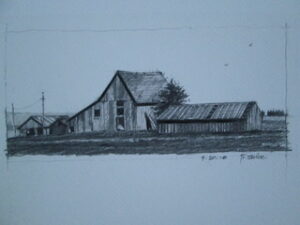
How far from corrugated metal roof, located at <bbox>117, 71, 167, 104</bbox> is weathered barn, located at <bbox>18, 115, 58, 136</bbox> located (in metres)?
0.46

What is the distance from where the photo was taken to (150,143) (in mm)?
2016

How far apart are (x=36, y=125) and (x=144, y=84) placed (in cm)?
66

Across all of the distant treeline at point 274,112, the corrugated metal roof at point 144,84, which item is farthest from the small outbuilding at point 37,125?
the distant treeline at point 274,112

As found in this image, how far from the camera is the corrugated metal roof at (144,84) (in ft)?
6.53

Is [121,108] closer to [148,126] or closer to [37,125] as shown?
[148,126]

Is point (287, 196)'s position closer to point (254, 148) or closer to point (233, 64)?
point (254, 148)

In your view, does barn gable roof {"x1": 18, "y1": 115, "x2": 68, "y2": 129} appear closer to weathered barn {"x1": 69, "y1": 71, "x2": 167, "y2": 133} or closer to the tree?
weathered barn {"x1": 69, "y1": 71, "x2": 167, "y2": 133}

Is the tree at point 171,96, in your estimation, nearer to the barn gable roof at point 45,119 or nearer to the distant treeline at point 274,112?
the distant treeline at point 274,112

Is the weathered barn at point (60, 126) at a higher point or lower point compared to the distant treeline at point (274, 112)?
lower

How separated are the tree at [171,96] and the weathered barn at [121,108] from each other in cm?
3

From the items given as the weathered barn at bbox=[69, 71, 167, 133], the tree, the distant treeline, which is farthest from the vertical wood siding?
the distant treeline

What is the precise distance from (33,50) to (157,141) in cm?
87

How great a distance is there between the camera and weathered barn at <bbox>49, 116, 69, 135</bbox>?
204 centimetres


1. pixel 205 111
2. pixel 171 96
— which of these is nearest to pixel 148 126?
pixel 171 96
